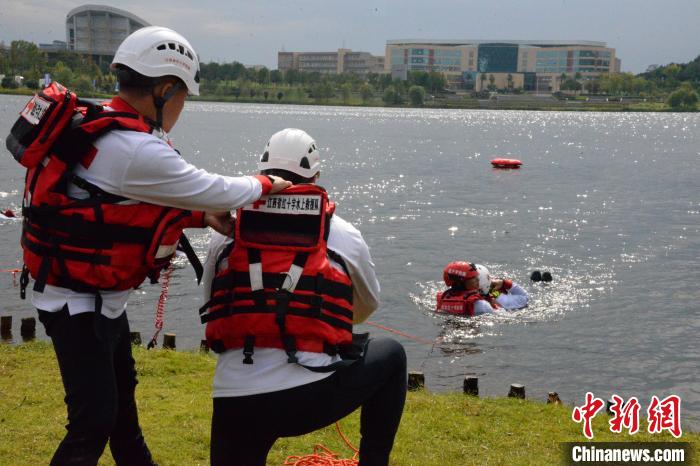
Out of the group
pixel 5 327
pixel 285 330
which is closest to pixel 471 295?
pixel 5 327

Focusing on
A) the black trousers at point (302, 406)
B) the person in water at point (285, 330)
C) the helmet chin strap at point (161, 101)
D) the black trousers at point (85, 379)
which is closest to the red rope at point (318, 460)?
the black trousers at point (302, 406)

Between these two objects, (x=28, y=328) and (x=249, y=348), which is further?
(x=28, y=328)

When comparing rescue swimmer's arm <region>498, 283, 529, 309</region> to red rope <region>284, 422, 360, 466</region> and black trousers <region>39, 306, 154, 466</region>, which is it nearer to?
red rope <region>284, 422, 360, 466</region>

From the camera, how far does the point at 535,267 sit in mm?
28344

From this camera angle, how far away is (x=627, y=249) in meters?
32.5

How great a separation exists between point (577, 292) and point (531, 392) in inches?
404

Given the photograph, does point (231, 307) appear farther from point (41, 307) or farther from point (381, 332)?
point (381, 332)

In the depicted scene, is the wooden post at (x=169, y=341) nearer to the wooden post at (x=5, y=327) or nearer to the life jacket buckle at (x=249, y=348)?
the wooden post at (x=5, y=327)

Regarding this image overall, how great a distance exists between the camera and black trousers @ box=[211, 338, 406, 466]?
4.32m

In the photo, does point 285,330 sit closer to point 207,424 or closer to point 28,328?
point 207,424

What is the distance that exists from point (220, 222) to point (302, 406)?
3.87 ft

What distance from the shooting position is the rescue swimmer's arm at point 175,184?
432 centimetres

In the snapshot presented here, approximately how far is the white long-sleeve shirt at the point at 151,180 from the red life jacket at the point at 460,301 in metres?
16.8

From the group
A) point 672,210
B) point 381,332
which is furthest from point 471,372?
point 672,210
